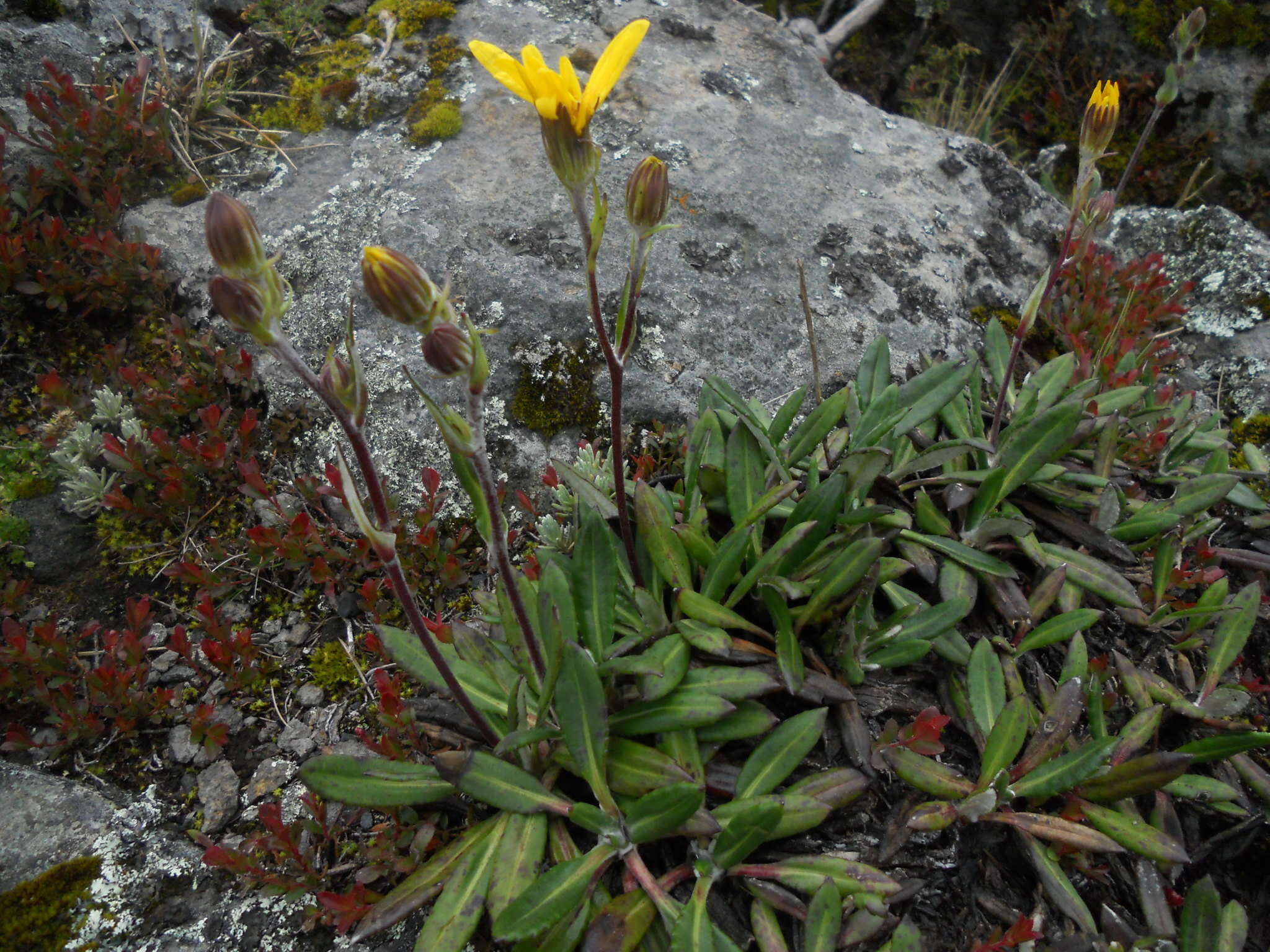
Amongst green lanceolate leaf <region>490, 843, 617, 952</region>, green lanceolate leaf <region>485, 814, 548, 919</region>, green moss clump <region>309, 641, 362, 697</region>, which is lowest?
green moss clump <region>309, 641, 362, 697</region>

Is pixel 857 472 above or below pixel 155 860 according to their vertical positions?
above

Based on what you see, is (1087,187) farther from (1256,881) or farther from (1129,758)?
(1256,881)

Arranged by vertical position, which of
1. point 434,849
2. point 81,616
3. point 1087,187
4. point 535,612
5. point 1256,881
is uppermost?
point 1087,187

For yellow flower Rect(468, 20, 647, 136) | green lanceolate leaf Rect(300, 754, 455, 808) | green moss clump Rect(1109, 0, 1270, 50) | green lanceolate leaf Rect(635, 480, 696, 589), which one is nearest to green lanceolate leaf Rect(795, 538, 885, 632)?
green lanceolate leaf Rect(635, 480, 696, 589)

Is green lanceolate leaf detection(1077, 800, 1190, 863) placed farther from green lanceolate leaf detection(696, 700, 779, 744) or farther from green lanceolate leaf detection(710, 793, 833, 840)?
green lanceolate leaf detection(696, 700, 779, 744)

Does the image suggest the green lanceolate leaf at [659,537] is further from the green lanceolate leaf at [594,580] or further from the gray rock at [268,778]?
the gray rock at [268,778]

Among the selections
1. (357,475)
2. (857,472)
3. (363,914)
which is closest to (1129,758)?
(857,472)

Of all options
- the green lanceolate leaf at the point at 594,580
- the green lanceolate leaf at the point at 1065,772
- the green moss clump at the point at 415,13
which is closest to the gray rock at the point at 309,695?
the green lanceolate leaf at the point at 594,580
